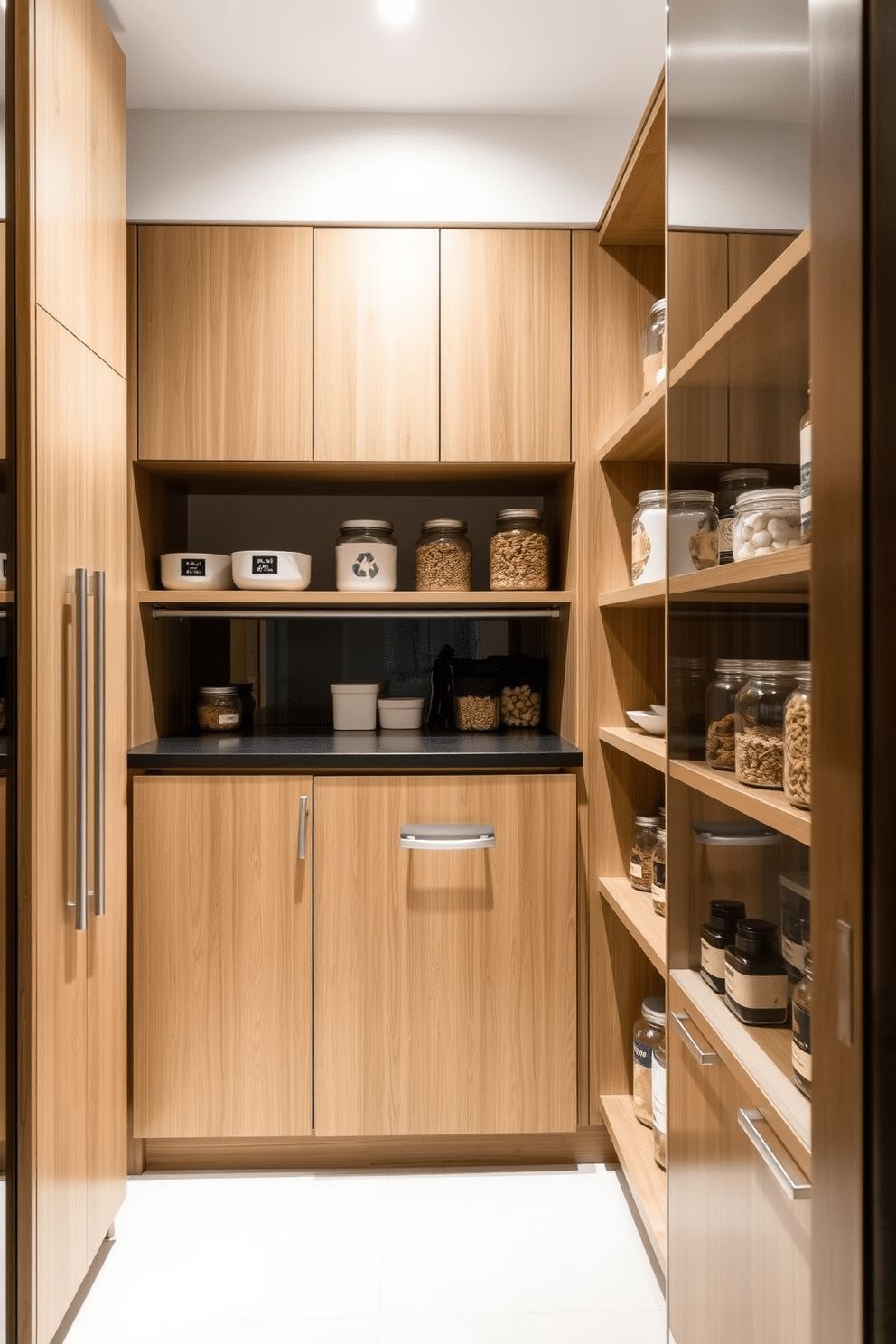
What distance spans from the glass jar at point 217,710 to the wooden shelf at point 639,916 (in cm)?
110

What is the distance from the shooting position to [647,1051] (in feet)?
6.63

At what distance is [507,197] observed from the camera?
2199 millimetres

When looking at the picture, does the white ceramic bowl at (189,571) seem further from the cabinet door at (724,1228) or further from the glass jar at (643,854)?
the cabinet door at (724,1228)

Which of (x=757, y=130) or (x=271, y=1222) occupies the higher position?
(x=757, y=130)

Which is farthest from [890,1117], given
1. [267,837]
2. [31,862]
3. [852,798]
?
[267,837]

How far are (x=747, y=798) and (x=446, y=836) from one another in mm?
1096

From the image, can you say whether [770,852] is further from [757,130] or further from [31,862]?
[31,862]

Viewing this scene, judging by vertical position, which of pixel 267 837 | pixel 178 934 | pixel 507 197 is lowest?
pixel 178 934

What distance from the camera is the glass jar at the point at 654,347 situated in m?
1.85

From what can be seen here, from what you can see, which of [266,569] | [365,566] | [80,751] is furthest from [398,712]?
[80,751]

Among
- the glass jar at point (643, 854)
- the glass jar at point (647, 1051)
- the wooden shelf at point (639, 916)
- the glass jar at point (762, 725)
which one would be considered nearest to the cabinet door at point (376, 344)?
the glass jar at point (643, 854)

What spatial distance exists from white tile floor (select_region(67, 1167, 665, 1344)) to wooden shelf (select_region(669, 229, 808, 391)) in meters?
1.67

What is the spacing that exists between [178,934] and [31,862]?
27.8 inches

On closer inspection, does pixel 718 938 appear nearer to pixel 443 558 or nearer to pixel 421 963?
pixel 421 963
